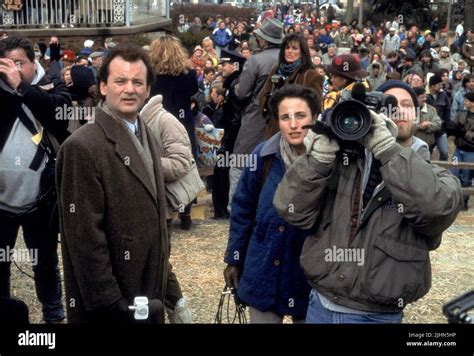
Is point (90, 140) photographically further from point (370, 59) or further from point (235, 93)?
point (370, 59)

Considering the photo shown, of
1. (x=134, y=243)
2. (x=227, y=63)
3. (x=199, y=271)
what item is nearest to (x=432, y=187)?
(x=134, y=243)

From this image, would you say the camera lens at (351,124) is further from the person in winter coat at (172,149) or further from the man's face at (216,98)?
the man's face at (216,98)

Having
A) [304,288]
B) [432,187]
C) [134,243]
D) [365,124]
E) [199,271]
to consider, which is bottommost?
[199,271]

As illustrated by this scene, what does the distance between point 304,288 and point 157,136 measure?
1.54 metres

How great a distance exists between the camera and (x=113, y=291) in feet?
12.1

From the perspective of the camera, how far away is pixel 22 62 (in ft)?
16.2

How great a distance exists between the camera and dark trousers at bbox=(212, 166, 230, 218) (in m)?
8.88

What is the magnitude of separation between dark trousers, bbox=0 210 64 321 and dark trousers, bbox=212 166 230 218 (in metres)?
3.55

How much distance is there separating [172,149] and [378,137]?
6.56 ft

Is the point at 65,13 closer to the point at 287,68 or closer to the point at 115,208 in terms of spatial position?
the point at 287,68

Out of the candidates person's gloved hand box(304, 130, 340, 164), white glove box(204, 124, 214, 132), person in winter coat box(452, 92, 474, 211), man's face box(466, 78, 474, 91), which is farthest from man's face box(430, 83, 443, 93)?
person's gloved hand box(304, 130, 340, 164)

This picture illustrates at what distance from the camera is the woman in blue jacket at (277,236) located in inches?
156

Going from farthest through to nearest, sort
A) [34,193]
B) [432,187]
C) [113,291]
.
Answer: [34,193]
[113,291]
[432,187]

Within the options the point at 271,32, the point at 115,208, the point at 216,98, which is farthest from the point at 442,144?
the point at 115,208
